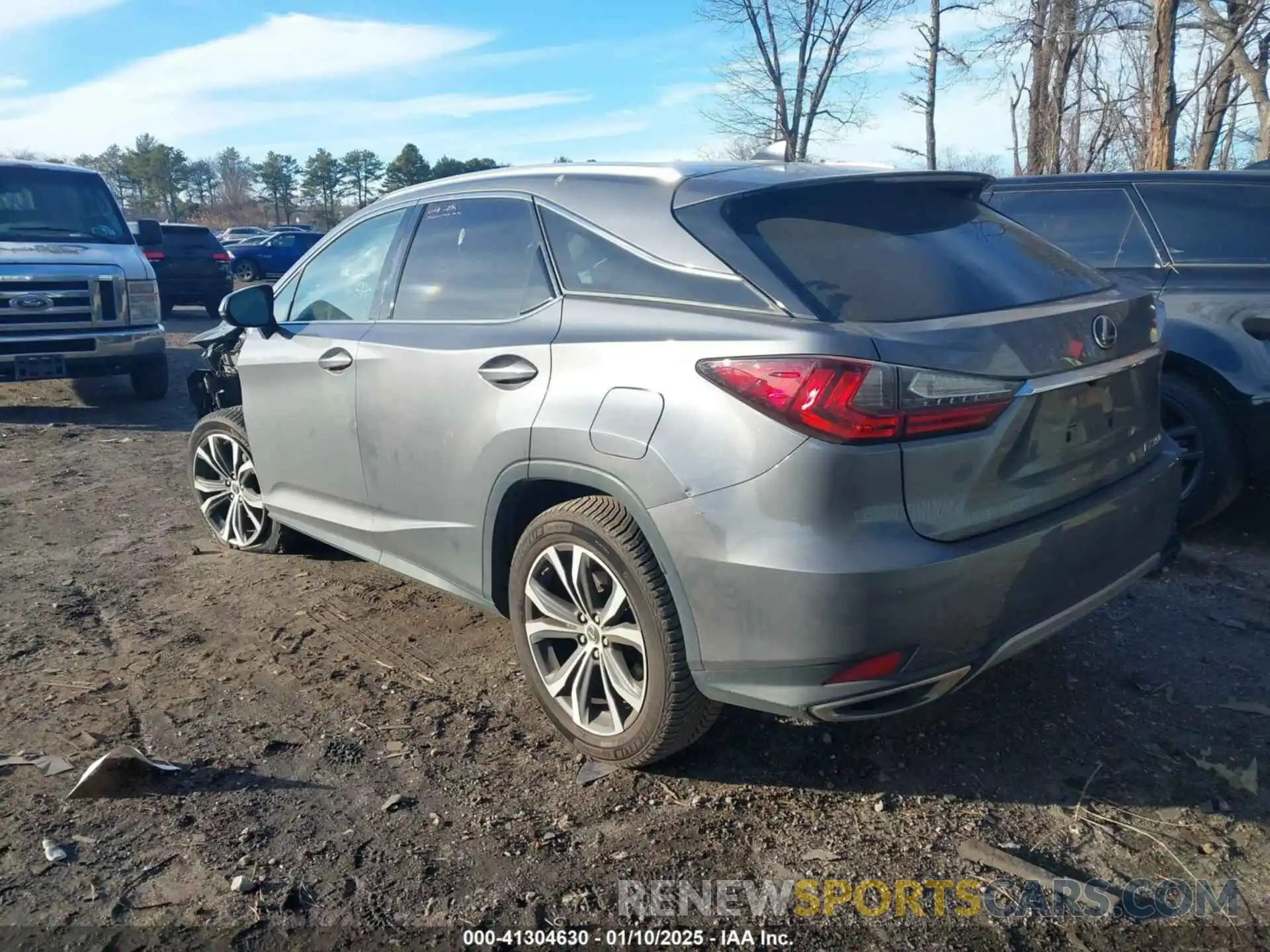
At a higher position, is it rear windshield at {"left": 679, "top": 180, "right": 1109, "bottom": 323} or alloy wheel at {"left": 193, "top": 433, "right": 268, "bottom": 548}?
rear windshield at {"left": 679, "top": 180, "right": 1109, "bottom": 323}

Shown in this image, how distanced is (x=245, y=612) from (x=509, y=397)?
199 cm

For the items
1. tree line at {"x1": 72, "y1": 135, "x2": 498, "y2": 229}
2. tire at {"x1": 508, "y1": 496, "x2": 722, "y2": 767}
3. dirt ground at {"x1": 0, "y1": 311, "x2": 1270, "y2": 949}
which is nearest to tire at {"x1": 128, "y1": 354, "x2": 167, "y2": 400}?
dirt ground at {"x1": 0, "y1": 311, "x2": 1270, "y2": 949}

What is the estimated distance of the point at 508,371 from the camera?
3172mm

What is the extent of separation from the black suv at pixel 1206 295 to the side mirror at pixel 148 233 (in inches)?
340

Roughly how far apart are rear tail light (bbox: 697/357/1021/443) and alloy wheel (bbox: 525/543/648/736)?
2.43 feet

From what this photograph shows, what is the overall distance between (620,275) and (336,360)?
1.48 metres

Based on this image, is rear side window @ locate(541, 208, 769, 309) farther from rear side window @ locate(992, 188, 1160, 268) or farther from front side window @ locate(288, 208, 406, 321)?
rear side window @ locate(992, 188, 1160, 268)

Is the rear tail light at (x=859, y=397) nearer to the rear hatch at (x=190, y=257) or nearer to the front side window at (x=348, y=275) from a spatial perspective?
the front side window at (x=348, y=275)

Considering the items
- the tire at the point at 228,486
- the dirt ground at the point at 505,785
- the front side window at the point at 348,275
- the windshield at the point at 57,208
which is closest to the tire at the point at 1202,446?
the dirt ground at the point at 505,785

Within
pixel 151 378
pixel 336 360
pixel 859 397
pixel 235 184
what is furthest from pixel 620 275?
pixel 235 184

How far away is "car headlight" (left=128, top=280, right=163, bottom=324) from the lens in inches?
364

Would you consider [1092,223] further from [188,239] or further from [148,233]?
[188,239]

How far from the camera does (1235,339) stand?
480cm

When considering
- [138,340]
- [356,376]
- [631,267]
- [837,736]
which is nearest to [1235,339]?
[837,736]
